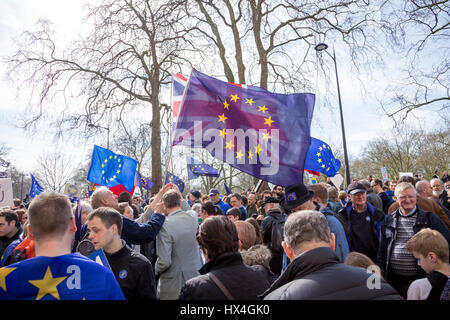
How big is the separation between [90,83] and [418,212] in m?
12.4

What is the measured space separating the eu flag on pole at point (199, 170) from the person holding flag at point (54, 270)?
10.8 m

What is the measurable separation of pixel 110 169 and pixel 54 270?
286 inches

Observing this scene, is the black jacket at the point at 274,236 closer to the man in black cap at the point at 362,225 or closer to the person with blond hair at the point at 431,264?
the man in black cap at the point at 362,225

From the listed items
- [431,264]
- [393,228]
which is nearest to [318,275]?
[431,264]

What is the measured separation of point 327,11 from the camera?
38.1ft

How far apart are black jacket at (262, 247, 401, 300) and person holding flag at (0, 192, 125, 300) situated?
0.94 meters

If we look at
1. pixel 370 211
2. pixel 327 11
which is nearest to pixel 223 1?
pixel 327 11

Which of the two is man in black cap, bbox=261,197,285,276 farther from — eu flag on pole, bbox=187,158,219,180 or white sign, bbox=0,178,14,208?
eu flag on pole, bbox=187,158,219,180

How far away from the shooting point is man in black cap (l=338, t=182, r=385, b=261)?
4.50 metres

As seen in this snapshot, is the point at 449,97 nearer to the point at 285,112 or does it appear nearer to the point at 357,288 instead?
the point at 285,112

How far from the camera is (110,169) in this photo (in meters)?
8.59

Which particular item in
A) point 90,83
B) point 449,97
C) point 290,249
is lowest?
point 290,249

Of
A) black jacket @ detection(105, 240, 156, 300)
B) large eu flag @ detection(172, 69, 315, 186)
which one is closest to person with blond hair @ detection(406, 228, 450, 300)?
large eu flag @ detection(172, 69, 315, 186)

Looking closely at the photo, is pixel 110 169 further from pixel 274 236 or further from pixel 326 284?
pixel 326 284
